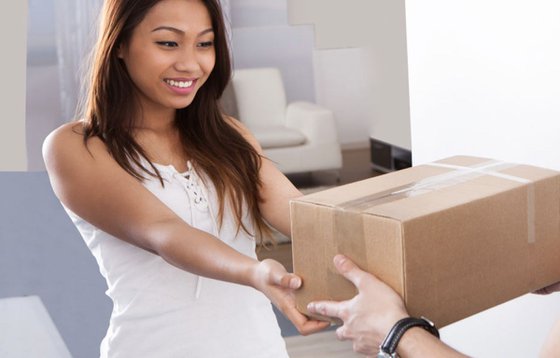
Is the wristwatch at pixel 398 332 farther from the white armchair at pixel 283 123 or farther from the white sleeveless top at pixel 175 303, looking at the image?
the white armchair at pixel 283 123

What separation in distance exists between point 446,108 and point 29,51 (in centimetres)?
312

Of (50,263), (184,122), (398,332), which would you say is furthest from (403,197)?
(50,263)

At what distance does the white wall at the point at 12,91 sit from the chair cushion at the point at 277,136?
121 centimetres

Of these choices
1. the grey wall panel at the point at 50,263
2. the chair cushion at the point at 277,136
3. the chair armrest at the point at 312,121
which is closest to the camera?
the grey wall panel at the point at 50,263

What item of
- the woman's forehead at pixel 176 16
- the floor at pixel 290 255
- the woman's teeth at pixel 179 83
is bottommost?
the floor at pixel 290 255

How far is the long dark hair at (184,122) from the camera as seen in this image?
5.82 feet

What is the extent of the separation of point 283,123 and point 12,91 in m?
1.45

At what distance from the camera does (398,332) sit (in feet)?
4.24

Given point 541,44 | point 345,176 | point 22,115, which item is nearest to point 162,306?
point 541,44

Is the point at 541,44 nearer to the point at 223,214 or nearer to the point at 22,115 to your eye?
the point at 223,214

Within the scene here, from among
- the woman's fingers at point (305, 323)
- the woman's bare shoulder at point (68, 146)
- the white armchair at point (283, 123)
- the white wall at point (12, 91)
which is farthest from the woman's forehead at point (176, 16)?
the white armchair at point (283, 123)

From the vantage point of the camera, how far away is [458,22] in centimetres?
223

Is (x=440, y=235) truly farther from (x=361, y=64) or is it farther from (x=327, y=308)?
(x=361, y=64)

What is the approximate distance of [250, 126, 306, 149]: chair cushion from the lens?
209 inches
